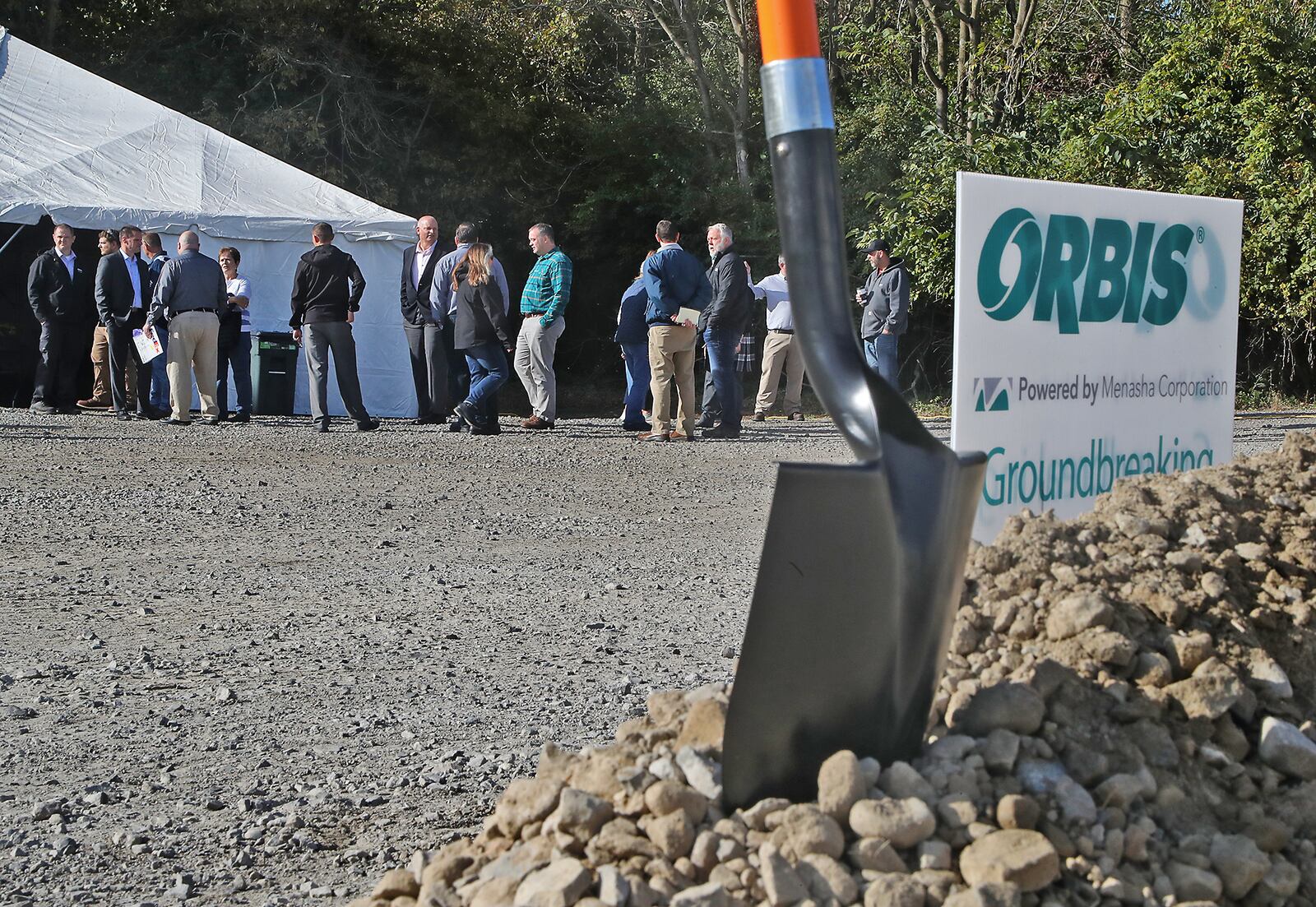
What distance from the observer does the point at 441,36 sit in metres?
24.4

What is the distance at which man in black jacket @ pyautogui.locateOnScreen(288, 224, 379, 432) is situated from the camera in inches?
495

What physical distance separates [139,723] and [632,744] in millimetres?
1893

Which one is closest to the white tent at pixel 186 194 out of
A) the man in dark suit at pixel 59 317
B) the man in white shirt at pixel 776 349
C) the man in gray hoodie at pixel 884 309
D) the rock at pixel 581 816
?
the man in dark suit at pixel 59 317

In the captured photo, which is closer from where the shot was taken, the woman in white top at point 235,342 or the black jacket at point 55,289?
the black jacket at point 55,289

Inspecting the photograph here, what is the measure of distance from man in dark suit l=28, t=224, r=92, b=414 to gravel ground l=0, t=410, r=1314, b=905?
16.4 feet

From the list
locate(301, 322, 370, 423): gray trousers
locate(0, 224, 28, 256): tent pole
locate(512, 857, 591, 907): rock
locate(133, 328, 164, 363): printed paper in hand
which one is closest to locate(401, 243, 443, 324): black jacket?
locate(301, 322, 370, 423): gray trousers

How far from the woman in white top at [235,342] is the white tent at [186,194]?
0.81 meters

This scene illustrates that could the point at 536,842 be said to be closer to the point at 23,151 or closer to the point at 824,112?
the point at 824,112

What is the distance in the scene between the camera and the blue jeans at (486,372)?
1238cm

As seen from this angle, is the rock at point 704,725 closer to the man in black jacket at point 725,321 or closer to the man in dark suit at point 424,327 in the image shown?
the man in black jacket at point 725,321

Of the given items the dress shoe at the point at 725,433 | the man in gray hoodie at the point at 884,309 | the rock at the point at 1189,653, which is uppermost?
the man in gray hoodie at the point at 884,309

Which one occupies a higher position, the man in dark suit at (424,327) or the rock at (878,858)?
the man in dark suit at (424,327)

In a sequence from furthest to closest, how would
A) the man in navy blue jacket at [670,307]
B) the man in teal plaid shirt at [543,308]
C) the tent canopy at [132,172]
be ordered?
the tent canopy at [132,172]
the man in teal plaid shirt at [543,308]
the man in navy blue jacket at [670,307]

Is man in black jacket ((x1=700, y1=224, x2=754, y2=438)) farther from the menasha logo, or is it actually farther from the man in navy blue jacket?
the menasha logo
